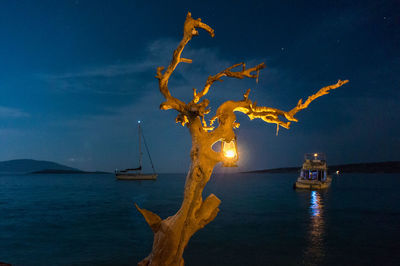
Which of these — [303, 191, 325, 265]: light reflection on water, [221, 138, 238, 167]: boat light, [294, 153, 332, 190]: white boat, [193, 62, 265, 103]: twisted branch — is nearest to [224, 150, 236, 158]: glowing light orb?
[221, 138, 238, 167]: boat light

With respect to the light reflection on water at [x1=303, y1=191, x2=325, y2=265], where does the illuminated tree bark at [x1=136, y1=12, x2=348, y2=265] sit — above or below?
above

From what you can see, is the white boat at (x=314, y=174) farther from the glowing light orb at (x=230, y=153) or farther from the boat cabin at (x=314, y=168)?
the glowing light orb at (x=230, y=153)

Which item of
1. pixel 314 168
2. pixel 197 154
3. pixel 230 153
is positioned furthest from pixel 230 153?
pixel 314 168

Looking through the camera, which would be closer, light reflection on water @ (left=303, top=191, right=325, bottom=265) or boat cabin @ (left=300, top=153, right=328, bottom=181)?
light reflection on water @ (left=303, top=191, right=325, bottom=265)

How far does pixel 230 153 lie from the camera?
556 centimetres

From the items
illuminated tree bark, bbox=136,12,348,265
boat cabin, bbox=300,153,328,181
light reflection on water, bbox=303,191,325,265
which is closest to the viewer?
illuminated tree bark, bbox=136,12,348,265

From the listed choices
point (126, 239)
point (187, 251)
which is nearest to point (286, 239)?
point (187, 251)

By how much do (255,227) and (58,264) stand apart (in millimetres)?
16242

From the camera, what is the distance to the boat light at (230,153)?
534 cm

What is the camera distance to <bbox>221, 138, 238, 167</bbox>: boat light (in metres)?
5.34

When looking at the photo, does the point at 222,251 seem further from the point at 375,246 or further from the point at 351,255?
the point at 375,246

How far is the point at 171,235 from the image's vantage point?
5484 mm

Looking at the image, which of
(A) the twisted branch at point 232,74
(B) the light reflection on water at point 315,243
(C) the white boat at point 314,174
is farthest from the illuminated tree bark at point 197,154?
(C) the white boat at point 314,174

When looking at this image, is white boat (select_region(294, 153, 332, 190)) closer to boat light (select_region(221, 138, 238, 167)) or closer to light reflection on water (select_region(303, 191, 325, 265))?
light reflection on water (select_region(303, 191, 325, 265))
